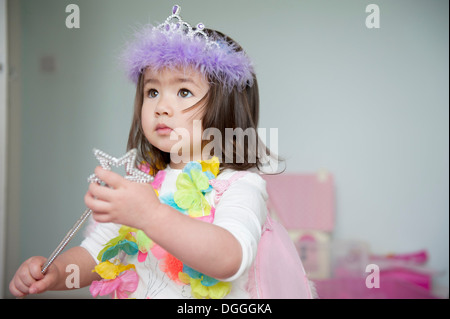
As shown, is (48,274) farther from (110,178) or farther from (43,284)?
Result: (110,178)

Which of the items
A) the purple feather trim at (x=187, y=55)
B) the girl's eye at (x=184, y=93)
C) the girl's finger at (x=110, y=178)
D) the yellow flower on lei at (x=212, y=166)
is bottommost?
the girl's finger at (x=110, y=178)

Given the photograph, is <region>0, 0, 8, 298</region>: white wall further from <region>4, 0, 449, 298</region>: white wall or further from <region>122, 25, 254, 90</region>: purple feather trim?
<region>122, 25, 254, 90</region>: purple feather trim

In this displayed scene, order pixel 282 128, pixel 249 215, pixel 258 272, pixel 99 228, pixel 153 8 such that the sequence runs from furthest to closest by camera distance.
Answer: pixel 282 128 → pixel 153 8 → pixel 99 228 → pixel 258 272 → pixel 249 215


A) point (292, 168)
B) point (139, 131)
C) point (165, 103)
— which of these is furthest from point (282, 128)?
point (165, 103)

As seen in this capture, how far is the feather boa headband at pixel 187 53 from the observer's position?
0.86 meters

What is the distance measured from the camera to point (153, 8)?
2127 millimetres

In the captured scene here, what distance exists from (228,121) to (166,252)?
318mm

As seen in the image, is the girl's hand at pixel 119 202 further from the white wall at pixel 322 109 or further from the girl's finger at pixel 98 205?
the white wall at pixel 322 109

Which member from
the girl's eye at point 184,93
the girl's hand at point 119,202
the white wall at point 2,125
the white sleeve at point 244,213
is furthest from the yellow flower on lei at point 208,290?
the white wall at point 2,125

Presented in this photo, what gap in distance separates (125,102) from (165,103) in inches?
57.0

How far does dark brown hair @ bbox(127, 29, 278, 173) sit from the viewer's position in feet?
2.98

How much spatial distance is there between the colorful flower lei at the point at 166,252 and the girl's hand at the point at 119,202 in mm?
217

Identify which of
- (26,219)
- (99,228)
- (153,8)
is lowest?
(26,219)

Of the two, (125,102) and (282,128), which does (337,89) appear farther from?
(125,102)
